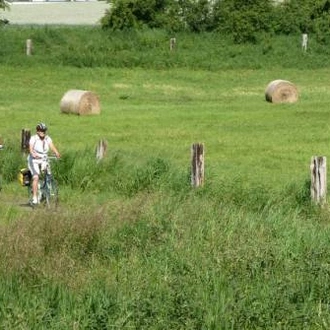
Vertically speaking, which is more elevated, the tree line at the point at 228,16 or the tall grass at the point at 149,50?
the tree line at the point at 228,16

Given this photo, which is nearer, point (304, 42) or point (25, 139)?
point (25, 139)

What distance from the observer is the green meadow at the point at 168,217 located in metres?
11.2

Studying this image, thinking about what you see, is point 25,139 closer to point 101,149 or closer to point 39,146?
point 101,149

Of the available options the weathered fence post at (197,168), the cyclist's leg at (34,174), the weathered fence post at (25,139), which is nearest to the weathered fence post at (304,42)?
the weathered fence post at (25,139)

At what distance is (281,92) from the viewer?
39219 millimetres

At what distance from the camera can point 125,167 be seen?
72.4 feet

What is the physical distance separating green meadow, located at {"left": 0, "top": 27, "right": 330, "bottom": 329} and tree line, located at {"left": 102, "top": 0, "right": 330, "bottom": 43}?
11.9m

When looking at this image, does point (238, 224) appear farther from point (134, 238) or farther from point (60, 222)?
point (60, 222)

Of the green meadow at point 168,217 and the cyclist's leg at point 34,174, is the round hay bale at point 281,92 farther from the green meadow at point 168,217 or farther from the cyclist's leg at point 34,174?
the cyclist's leg at point 34,174

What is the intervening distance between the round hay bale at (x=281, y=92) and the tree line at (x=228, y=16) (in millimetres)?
15534

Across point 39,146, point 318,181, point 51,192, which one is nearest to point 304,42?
point 39,146

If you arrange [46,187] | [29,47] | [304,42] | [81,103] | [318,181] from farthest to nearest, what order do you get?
[304,42]
[29,47]
[81,103]
[46,187]
[318,181]

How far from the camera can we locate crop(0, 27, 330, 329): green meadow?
11242mm

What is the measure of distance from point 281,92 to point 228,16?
18001 millimetres
